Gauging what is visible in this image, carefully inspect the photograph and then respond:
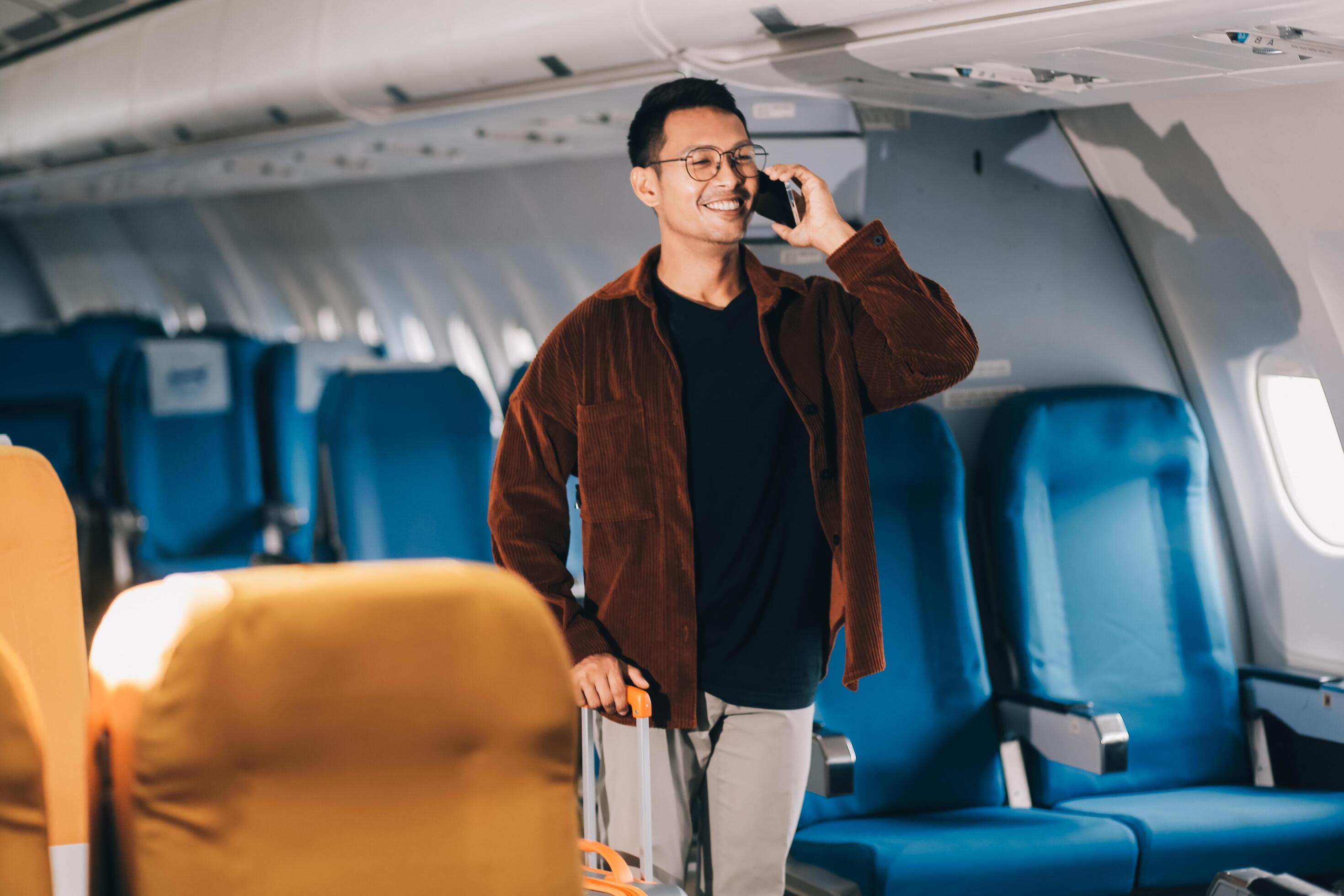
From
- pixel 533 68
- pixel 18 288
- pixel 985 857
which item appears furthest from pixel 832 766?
pixel 18 288

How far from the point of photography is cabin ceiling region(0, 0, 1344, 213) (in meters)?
2.21

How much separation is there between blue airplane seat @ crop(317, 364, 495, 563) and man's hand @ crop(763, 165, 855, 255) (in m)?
2.13

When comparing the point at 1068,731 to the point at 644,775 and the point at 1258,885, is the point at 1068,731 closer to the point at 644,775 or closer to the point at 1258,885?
the point at 1258,885

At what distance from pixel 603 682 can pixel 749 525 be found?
328mm

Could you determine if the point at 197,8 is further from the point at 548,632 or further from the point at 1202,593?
the point at 548,632

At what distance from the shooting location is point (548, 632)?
3.79 ft

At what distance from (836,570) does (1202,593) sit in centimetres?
180

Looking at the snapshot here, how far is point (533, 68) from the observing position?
3.13m

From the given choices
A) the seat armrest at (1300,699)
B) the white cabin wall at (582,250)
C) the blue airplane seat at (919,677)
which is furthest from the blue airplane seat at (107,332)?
the seat armrest at (1300,699)

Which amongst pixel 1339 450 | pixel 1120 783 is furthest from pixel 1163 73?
Result: pixel 1120 783

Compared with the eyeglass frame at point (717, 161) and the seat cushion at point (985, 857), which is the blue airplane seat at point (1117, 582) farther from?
the eyeglass frame at point (717, 161)

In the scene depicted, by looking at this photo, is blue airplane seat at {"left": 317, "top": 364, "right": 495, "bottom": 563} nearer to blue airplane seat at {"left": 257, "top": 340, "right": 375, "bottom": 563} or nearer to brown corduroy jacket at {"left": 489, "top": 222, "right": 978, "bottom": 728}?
blue airplane seat at {"left": 257, "top": 340, "right": 375, "bottom": 563}

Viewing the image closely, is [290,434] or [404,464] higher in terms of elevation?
[290,434]

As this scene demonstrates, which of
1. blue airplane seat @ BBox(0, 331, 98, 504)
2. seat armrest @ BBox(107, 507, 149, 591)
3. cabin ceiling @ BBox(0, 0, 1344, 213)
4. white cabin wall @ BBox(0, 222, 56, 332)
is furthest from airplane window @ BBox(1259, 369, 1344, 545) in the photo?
white cabin wall @ BBox(0, 222, 56, 332)
